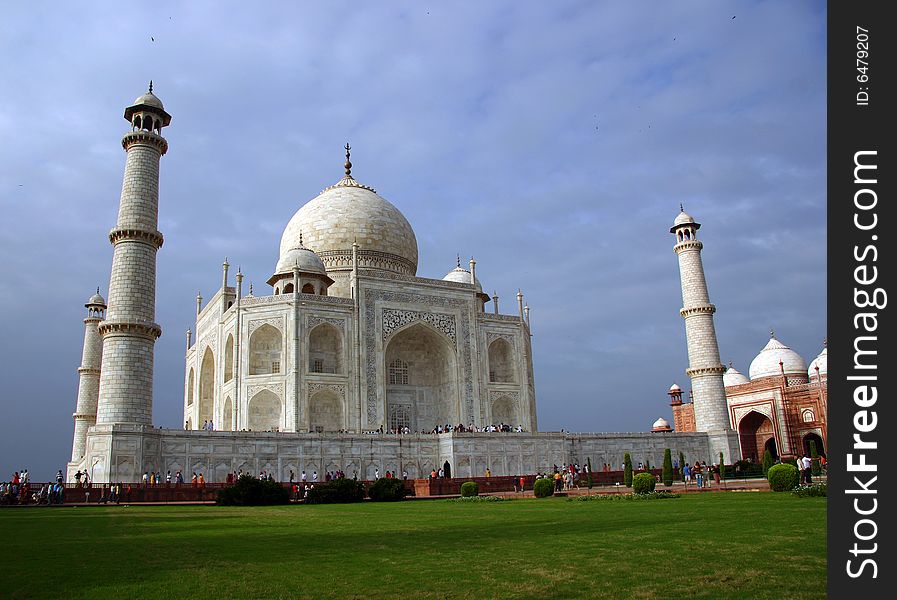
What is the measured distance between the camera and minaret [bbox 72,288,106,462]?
31000mm

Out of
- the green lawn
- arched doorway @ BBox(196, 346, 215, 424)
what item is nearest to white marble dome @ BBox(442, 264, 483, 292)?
arched doorway @ BBox(196, 346, 215, 424)

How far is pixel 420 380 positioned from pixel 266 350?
703 centimetres

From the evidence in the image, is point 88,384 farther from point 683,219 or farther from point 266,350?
point 683,219

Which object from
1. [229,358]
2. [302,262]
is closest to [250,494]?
[229,358]

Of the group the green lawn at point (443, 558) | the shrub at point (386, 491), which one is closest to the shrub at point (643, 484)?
the green lawn at point (443, 558)

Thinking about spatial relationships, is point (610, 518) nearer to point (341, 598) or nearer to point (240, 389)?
point (341, 598)

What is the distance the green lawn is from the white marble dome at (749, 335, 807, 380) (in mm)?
36508

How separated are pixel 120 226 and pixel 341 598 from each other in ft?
68.8

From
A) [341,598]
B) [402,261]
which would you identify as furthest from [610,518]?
[402,261]

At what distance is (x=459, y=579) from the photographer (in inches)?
205

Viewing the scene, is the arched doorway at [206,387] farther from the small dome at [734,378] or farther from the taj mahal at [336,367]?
the small dome at [734,378]

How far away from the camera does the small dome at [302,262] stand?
1244 inches

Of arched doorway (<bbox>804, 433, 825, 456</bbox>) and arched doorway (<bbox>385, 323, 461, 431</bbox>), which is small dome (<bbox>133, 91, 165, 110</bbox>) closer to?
arched doorway (<bbox>385, 323, 461, 431</bbox>)

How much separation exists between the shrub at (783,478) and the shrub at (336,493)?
9895 mm
